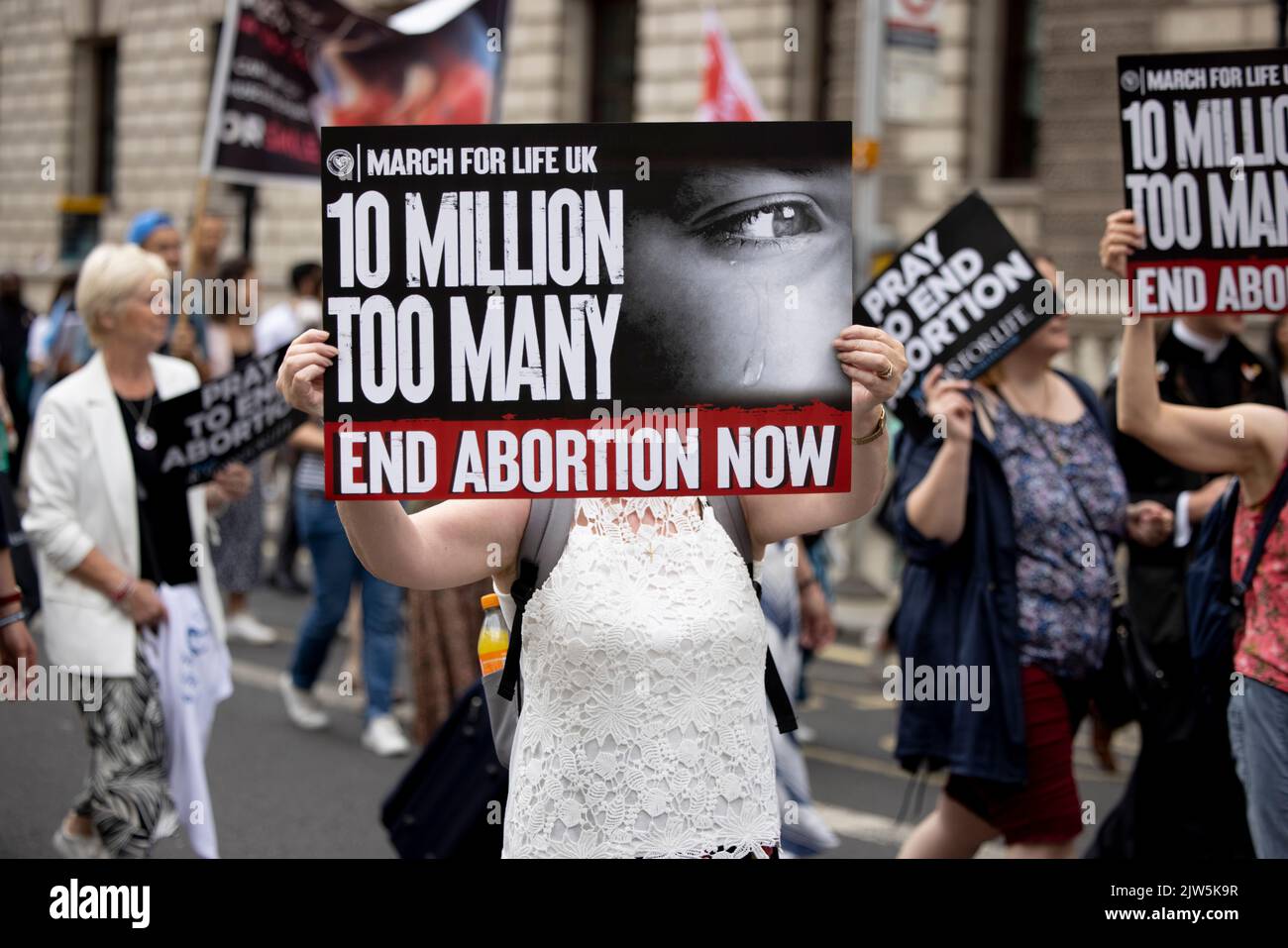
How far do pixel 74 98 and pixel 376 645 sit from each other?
24.9m

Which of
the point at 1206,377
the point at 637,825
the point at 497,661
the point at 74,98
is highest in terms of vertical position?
the point at 74,98

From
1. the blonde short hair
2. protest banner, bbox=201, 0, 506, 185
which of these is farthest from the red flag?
the blonde short hair

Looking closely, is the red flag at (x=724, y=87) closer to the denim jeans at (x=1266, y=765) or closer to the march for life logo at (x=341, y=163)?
the denim jeans at (x=1266, y=765)

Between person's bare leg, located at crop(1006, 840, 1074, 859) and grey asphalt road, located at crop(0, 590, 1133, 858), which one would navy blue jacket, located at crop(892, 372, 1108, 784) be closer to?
person's bare leg, located at crop(1006, 840, 1074, 859)

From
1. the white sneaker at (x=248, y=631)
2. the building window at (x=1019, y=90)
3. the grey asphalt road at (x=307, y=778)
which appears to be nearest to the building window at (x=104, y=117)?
the building window at (x=1019, y=90)

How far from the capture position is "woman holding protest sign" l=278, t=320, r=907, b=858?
2.86m

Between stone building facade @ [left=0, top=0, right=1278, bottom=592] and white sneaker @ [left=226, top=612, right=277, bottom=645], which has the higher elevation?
stone building facade @ [left=0, top=0, right=1278, bottom=592]

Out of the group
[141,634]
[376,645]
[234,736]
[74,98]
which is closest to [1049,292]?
[141,634]

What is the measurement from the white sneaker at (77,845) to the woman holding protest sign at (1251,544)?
3.23 metres

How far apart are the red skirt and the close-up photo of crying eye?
6.62 feet

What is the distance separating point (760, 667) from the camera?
300 centimetres

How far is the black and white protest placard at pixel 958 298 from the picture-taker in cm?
470
